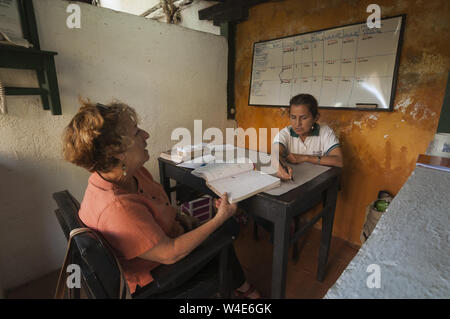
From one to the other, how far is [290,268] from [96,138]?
5.89ft

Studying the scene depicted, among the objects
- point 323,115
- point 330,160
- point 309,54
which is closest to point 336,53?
point 309,54

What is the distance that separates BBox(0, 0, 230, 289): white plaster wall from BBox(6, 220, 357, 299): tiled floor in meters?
0.13

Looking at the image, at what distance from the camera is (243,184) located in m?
1.24

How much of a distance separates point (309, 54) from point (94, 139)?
2.08 meters

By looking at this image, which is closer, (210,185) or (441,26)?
(210,185)

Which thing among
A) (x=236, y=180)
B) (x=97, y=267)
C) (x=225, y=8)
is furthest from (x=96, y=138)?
(x=225, y=8)

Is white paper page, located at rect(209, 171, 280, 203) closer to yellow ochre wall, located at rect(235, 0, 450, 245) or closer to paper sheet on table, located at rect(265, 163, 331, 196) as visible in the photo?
paper sheet on table, located at rect(265, 163, 331, 196)

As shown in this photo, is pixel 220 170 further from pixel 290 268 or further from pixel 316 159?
pixel 290 268

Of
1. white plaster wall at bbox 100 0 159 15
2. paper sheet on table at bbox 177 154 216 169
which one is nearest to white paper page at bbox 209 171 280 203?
paper sheet on table at bbox 177 154 216 169

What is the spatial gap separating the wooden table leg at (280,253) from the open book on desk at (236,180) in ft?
0.63

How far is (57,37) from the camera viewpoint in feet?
5.30

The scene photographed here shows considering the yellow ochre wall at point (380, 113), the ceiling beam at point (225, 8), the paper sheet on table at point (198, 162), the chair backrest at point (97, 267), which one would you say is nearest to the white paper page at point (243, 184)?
the paper sheet on table at point (198, 162)

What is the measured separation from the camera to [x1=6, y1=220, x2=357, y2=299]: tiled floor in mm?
1689
